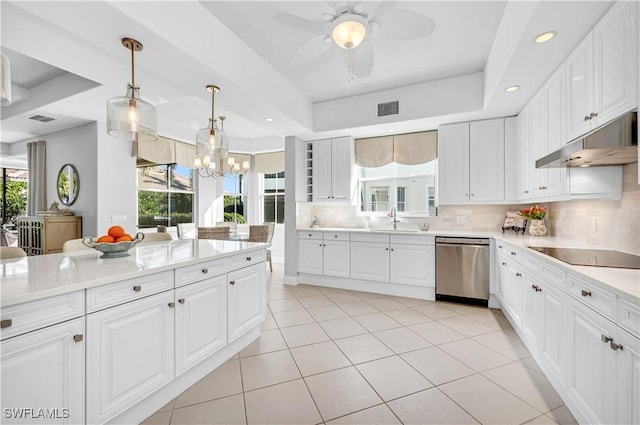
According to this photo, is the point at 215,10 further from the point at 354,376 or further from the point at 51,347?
the point at 354,376

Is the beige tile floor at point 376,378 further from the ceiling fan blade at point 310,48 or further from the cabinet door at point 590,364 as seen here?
the ceiling fan blade at point 310,48

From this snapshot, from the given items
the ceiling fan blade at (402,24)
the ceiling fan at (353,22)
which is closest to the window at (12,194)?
the ceiling fan at (353,22)

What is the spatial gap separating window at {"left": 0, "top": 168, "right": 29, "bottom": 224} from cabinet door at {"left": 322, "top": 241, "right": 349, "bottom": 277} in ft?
24.6

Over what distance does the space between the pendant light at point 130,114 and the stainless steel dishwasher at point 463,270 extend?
3.48m

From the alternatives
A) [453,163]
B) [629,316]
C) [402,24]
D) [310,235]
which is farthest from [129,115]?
[453,163]

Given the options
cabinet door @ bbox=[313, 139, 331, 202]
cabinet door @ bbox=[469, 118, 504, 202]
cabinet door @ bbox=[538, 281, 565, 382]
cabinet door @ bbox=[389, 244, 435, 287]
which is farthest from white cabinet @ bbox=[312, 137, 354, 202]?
cabinet door @ bbox=[538, 281, 565, 382]

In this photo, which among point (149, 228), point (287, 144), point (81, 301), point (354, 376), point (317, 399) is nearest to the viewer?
point (81, 301)

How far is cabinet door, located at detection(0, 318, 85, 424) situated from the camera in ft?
3.59

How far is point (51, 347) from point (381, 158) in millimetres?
4268

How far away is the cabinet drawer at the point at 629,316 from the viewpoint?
1.12m

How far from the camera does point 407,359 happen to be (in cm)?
235

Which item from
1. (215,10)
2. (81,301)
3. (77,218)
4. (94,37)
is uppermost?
(215,10)

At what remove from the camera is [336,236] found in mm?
4465

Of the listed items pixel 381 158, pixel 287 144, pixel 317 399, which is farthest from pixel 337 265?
pixel 317 399
